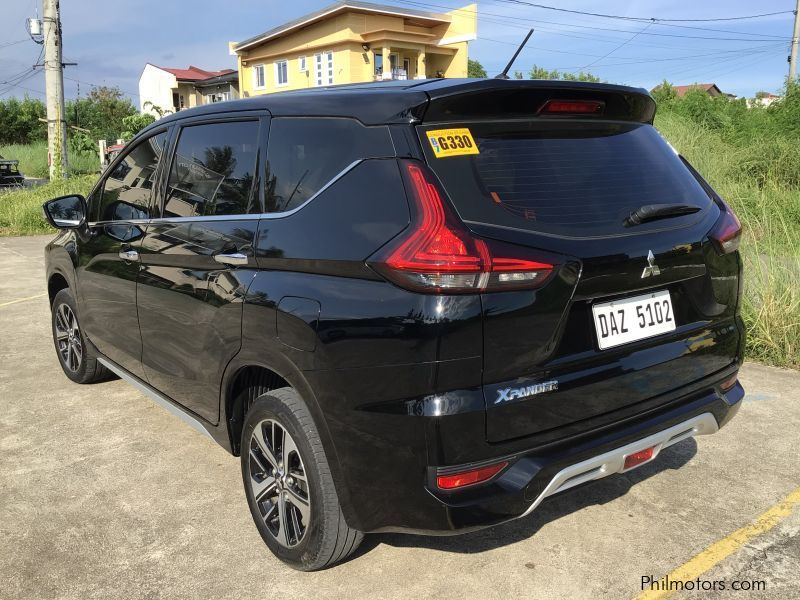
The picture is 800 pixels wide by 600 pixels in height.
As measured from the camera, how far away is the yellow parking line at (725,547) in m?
2.68

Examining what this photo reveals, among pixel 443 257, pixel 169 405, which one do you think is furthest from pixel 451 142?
pixel 169 405

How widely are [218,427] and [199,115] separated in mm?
1548

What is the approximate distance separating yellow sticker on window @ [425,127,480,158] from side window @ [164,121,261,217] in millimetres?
909

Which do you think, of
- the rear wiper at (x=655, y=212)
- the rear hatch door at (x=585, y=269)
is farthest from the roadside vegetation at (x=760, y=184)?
the rear wiper at (x=655, y=212)

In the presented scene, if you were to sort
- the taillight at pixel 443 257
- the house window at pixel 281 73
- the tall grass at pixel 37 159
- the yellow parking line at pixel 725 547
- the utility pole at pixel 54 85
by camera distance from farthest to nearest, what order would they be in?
1. the house window at pixel 281 73
2. the tall grass at pixel 37 159
3. the utility pole at pixel 54 85
4. the yellow parking line at pixel 725 547
5. the taillight at pixel 443 257

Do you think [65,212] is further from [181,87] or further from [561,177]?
[181,87]

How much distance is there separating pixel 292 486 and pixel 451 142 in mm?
1457

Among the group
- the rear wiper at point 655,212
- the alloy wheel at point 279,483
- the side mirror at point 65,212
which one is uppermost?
the side mirror at point 65,212

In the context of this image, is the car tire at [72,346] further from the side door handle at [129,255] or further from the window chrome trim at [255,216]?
the window chrome trim at [255,216]

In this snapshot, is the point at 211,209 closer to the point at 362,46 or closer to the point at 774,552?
the point at 774,552

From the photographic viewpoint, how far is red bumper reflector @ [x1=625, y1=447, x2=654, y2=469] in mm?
2555

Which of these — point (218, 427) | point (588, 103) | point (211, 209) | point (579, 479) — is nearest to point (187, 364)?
point (218, 427)

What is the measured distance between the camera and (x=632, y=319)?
8.25 ft

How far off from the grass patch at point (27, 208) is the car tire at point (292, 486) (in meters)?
12.7
